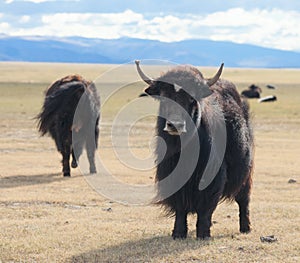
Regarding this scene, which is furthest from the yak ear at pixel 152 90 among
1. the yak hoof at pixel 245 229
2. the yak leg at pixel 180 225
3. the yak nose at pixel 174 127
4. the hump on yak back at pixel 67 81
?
the hump on yak back at pixel 67 81

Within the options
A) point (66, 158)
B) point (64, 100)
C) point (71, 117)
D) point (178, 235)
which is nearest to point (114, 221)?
point (178, 235)

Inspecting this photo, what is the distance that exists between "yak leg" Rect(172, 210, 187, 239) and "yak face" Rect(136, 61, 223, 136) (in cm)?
118

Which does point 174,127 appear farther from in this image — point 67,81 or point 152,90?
point 67,81

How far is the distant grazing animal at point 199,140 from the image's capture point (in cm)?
757

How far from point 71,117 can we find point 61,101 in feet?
1.40

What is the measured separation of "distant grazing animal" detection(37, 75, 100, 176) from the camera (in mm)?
15453

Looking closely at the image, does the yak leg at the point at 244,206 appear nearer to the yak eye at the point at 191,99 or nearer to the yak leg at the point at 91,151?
the yak eye at the point at 191,99

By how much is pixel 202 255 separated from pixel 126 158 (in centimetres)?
1167

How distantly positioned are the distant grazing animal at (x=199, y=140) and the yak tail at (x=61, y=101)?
22.7 feet

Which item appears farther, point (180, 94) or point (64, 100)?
point (64, 100)

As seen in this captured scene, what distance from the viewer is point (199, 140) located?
25.7ft

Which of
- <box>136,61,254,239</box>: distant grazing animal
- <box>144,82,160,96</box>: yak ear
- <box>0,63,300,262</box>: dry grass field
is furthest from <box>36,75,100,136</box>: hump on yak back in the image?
<box>144,82,160,96</box>: yak ear

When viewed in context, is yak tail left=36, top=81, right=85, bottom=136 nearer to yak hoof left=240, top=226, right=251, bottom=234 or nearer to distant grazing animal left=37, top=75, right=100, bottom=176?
distant grazing animal left=37, top=75, right=100, bottom=176

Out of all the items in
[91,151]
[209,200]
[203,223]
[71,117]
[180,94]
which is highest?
[180,94]
